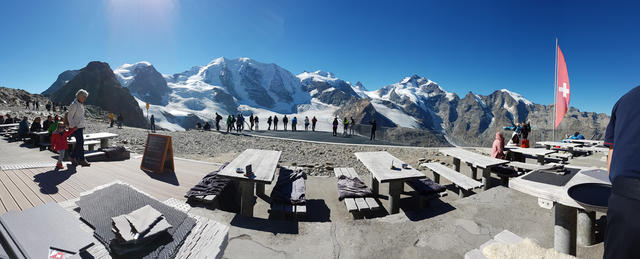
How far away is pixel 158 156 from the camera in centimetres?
573

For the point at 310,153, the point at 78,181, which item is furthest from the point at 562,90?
the point at 78,181

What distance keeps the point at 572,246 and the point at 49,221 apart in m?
4.65

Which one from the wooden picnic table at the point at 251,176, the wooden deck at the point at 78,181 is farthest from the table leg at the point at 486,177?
the wooden deck at the point at 78,181

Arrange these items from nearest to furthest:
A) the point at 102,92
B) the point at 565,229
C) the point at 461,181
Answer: the point at 565,229
the point at 461,181
the point at 102,92

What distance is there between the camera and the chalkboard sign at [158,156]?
5.66 metres

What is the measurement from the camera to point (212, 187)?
413 cm

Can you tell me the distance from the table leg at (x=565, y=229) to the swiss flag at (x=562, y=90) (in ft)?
34.3

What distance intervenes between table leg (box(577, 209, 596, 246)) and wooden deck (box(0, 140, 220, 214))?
18.3 feet

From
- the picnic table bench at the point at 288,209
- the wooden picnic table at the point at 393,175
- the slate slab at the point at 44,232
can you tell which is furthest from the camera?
the wooden picnic table at the point at 393,175

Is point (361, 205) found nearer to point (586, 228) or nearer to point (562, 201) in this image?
point (562, 201)

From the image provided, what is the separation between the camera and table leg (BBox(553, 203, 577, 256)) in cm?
246

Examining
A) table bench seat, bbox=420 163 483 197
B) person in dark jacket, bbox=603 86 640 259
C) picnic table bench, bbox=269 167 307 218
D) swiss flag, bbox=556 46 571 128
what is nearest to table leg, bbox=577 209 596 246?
table bench seat, bbox=420 163 483 197

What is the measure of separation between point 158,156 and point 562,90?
14.6 meters

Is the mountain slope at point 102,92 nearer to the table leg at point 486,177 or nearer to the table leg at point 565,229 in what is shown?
Answer: the table leg at point 486,177
